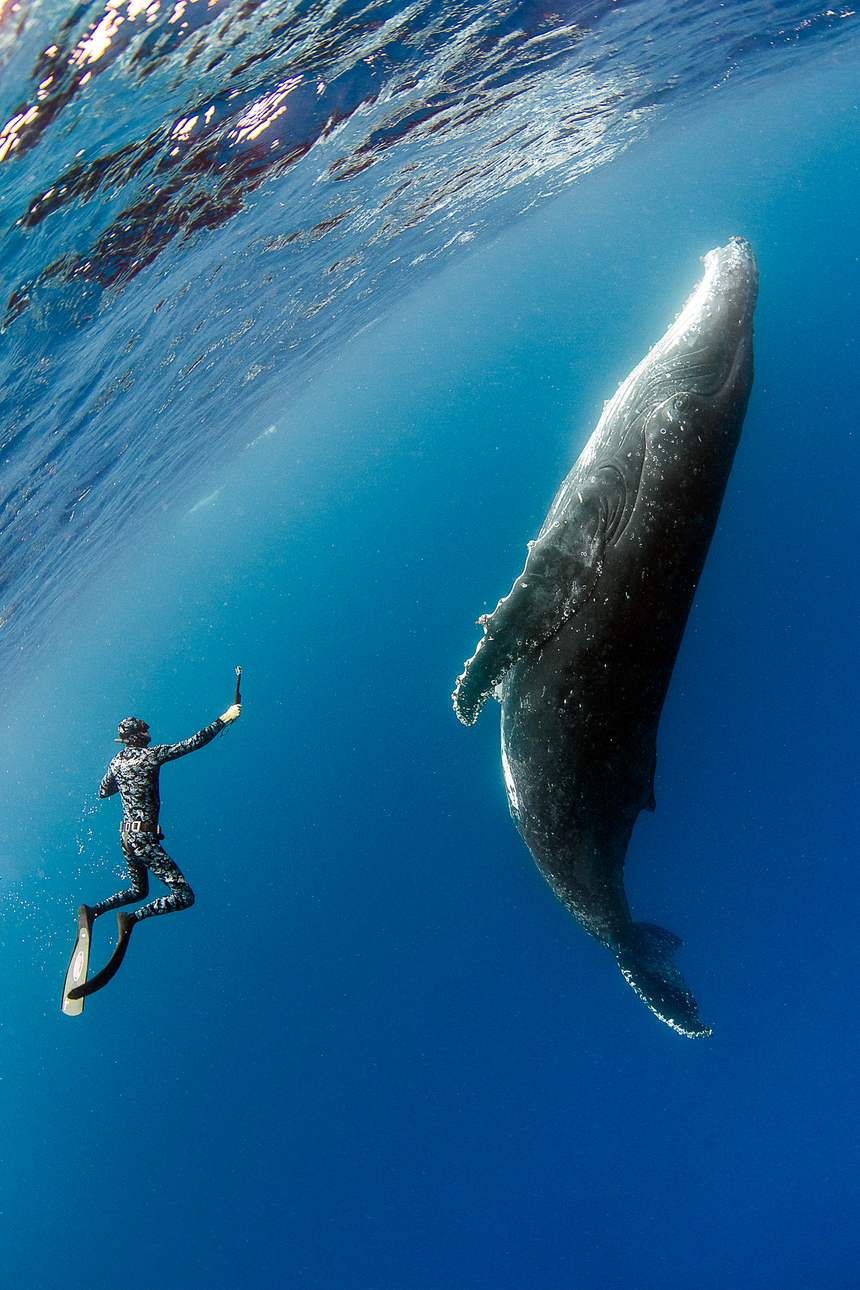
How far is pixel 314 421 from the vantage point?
26875 mm

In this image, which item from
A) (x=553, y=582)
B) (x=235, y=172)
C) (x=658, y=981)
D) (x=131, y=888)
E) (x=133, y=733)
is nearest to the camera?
(x=553, y=582)

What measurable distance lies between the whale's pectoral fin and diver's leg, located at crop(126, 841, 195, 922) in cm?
481

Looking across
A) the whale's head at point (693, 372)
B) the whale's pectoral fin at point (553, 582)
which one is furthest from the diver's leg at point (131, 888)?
the whale's head at point (693, 372)

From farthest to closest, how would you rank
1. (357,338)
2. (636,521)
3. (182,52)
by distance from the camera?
(357,338), (182,52), (636,521)

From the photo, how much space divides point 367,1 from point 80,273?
4.91 metres

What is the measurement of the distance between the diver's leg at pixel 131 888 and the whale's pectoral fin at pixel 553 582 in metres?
5.11

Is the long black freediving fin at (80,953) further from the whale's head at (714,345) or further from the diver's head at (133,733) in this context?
the whale's head at (714,345)

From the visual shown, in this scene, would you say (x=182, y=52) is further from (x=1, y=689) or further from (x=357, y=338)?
(x=1, y=689)

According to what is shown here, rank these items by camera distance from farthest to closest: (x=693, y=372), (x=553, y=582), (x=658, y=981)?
(x=658, y=981)
(x=693, y=372)
(x=553, y=582)

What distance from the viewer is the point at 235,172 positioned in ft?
29.0

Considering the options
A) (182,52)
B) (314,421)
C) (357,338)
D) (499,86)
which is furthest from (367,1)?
(314,421)

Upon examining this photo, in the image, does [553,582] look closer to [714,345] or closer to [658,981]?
[714,345]

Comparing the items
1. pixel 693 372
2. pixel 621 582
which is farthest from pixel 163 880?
pixel 693 372

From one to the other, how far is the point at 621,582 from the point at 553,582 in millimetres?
548
